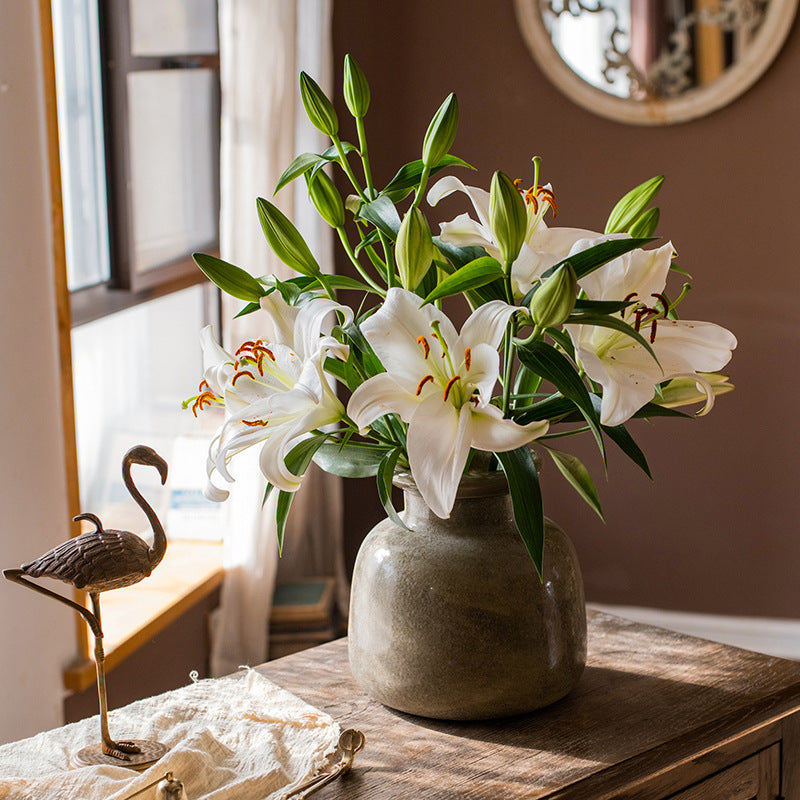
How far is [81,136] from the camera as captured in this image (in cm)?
206

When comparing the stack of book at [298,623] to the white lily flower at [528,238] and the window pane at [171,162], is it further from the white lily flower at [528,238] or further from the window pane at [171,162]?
the white lily flower at [528,238]

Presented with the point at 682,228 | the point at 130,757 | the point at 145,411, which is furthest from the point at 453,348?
the point at 682,228

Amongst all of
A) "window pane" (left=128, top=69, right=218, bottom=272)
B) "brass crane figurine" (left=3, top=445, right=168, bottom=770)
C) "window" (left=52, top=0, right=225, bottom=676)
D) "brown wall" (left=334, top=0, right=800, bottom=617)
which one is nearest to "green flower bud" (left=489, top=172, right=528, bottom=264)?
"brass crane figurine" (left=3, top=445, right=168, bottom=770)

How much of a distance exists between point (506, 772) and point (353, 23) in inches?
90.7

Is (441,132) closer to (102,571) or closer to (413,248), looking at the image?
(413,248)

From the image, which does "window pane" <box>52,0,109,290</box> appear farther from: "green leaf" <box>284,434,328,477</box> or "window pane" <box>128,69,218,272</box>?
"green leaf" <box>284,434,328,477</box>

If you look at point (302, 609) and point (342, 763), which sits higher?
point (342, 763)

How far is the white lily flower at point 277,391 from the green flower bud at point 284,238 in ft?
0.17

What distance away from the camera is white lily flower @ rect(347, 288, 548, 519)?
2.79 ft

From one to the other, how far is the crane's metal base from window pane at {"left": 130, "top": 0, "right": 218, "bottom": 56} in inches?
59.6

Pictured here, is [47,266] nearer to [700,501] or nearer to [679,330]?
[679,330]

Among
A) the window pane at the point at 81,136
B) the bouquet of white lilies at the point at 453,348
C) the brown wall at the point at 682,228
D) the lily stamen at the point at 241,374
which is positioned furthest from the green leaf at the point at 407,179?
the brown wall at the point at 682,228

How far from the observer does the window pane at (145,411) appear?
2188 millimetres

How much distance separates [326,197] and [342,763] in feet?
1.77
